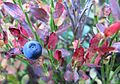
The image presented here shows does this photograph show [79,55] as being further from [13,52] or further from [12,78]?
[12,78]

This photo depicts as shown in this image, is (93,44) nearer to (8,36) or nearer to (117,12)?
(117,12)

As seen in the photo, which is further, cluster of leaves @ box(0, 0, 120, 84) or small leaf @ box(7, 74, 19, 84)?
small leaf @ box(7, 74, 19, 84)

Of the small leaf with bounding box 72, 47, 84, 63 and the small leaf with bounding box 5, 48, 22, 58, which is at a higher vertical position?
the small leaf with bounding box 5, 48, 22, 58

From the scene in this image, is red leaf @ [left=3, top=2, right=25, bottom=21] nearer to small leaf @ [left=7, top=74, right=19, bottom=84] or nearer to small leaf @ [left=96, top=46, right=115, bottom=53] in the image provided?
small leaf @ [left=96, top=46, right=115, bottom=53]

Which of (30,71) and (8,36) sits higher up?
(8,36)

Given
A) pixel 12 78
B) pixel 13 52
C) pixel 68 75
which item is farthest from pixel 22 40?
pixel 12 78

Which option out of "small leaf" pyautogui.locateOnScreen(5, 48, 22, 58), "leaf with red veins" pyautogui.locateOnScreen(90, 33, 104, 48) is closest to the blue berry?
"small leaf" pyautogui.locateOnScreen(5, 48, 22, 58)

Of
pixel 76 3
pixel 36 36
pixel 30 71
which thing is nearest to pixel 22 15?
pixel 36 36
